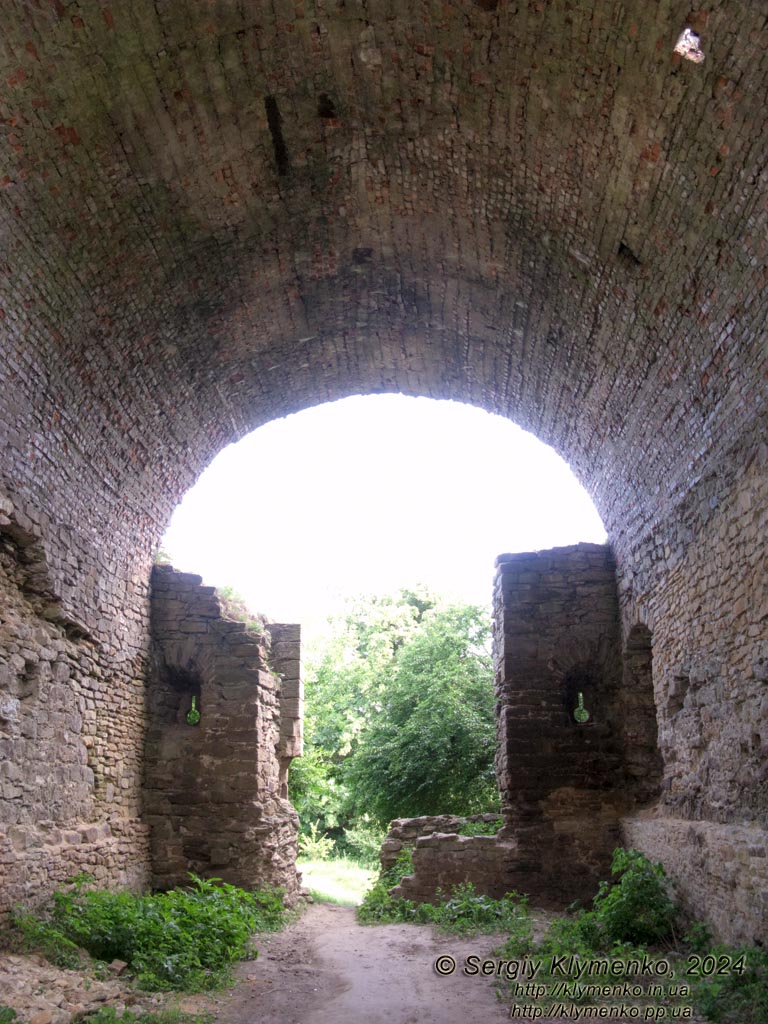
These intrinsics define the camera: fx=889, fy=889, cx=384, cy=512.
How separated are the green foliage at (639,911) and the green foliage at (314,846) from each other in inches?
602

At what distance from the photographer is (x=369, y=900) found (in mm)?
11695

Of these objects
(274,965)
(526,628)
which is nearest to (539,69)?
(526,628)

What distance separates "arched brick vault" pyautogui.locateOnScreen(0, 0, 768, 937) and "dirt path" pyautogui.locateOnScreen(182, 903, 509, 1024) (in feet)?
9.03

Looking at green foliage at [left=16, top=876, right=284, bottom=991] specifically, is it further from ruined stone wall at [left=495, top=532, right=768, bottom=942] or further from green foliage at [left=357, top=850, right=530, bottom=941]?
ruined stone wall at [left=495, top=532, right=768, bottom=942]

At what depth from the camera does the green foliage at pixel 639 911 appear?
27.5 ft

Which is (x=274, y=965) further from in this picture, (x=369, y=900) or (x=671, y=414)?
(x=671, y=414)

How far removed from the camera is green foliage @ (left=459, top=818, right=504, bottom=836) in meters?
12.1

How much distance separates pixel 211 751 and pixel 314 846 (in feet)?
43.1

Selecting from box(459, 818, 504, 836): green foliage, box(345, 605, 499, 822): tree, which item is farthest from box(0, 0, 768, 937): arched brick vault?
box(345, 605, 499, 822): tree

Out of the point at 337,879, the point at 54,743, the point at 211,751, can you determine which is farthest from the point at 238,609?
the point at 337,879

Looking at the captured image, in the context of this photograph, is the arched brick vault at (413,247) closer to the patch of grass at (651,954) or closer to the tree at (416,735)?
the patch of grass at (651,954)

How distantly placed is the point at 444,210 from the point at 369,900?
28.3 feet

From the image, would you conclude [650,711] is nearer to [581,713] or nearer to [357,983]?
[581,713]

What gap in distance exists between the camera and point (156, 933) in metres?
7.82
